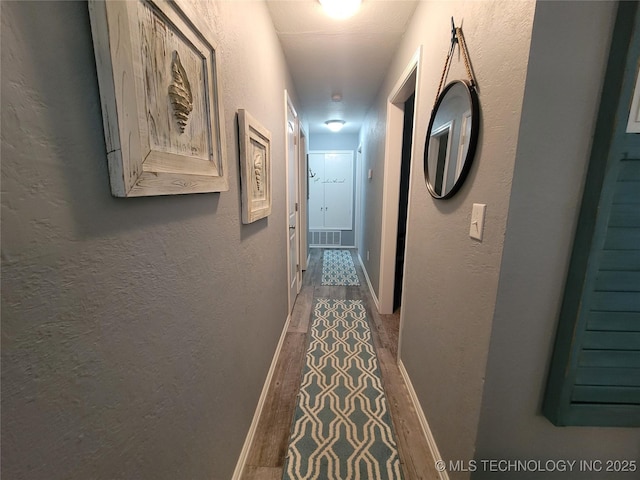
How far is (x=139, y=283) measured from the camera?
57cm

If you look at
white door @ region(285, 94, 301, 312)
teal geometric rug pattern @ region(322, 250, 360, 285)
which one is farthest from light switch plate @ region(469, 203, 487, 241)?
teal geometric rug pattern @ region(322, 250, 360, 285)

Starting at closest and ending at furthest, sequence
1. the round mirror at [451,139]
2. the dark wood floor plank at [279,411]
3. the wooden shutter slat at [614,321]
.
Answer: the wooden shutter slat at [614,321] < the round mirror at [451,139] < the dark wood floor plank at [279,411]

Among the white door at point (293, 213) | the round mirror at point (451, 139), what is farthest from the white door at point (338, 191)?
the round mirror at point (451, 139)

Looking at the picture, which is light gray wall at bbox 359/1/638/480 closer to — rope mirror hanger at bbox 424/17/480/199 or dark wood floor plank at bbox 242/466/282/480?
rope mirror hanger at bbox 424/17/480/199

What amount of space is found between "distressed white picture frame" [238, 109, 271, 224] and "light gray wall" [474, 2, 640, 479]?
3.29 feet

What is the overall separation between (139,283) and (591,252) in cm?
122

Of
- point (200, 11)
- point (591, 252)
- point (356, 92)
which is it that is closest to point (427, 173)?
point (591, 252)

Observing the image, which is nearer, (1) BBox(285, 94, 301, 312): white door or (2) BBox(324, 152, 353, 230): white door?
(1) BBox(285, 94, 301, 312): white door

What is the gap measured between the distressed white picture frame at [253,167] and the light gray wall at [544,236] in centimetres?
100

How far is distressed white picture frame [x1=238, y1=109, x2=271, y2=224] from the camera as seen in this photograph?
113 cm

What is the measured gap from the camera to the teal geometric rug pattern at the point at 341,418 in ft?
4.00

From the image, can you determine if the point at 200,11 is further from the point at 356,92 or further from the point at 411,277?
the point at 356,92

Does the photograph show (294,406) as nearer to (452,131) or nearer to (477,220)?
(477,220)

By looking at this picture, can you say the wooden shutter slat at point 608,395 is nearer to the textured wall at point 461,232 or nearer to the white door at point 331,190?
the textured wall at point 461,232
